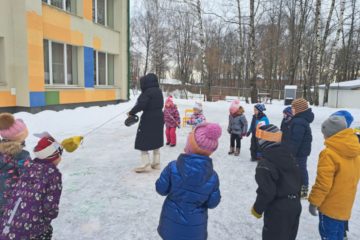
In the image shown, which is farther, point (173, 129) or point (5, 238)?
point (173, 129)

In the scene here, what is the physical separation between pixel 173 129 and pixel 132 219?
14.2ft

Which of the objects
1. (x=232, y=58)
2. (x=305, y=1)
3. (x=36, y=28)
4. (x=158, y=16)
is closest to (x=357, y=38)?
(x=305, y=1)

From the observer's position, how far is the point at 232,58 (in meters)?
48.9

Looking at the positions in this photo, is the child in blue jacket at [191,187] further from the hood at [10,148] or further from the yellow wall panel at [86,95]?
the yellow wall panel at [86,95]

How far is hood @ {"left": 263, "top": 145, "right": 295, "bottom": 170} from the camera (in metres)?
2.75

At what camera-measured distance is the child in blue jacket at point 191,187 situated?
99.3 inches

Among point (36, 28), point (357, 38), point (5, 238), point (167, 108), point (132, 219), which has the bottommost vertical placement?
point (132, 219)

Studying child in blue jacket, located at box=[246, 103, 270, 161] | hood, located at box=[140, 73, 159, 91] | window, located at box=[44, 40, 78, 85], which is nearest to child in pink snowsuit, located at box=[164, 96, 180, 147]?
child in blue jacket, located at box=[246, 103, 270, 161]

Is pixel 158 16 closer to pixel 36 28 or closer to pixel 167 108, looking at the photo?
pixel 36 28

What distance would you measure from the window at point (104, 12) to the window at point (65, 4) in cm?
185

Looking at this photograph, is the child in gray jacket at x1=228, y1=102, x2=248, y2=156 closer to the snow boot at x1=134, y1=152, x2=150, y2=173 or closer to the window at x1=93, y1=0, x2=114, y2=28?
the snow boot at x1=134, y1=152, x2=150, y2=173

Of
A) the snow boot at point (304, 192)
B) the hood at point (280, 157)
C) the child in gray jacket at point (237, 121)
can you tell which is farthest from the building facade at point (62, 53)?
the hood at point (280, 157)

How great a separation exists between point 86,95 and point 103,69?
9.52 ft

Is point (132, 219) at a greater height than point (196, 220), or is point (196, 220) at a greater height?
point (196, 220)
